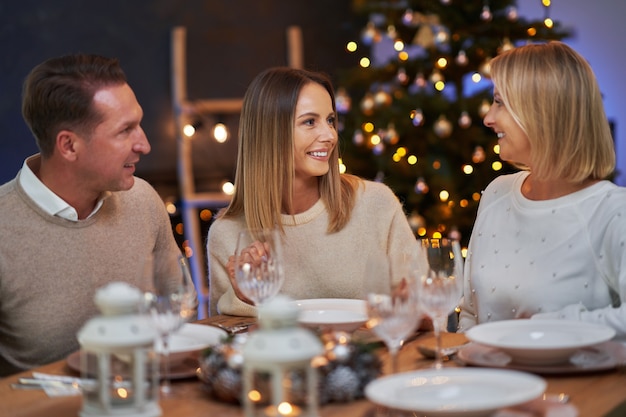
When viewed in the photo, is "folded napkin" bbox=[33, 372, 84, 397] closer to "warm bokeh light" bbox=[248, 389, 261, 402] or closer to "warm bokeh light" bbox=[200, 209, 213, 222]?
"warm bokeh light" bbox=[248, 389, 261, 402]

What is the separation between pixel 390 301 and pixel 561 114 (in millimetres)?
935

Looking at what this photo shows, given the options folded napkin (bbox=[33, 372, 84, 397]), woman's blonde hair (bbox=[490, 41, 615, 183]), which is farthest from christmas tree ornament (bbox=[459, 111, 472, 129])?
folded napkin (bbox=[33, 372, 84, 397])

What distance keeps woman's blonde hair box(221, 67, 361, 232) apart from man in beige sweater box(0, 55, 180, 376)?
1.17 feet

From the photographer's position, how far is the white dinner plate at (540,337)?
5.41ft

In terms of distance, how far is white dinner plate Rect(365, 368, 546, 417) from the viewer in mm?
1297

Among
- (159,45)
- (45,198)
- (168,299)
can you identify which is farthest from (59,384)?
(159,45)

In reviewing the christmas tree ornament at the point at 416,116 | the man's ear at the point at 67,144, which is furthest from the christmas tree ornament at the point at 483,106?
the man's ear at the point at 67,144

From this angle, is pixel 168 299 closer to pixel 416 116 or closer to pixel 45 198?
pixel 45 198

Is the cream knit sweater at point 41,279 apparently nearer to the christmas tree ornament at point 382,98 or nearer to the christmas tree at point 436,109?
the christmas tree at point 436,109

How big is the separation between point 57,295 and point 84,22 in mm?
3217

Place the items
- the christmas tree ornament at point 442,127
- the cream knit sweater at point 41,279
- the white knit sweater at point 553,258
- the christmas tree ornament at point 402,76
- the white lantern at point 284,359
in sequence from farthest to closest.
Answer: the christmas tree ornament at point 402,76
the christmas tree ornament at point 442,127
the cream knit sweater at point 41,279
the white knit sweater at point 553,258
the white lantern at point 284,359

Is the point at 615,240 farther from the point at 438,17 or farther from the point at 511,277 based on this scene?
the point at 438,17

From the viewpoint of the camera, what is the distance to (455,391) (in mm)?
1420

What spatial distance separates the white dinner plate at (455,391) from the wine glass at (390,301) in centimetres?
8
